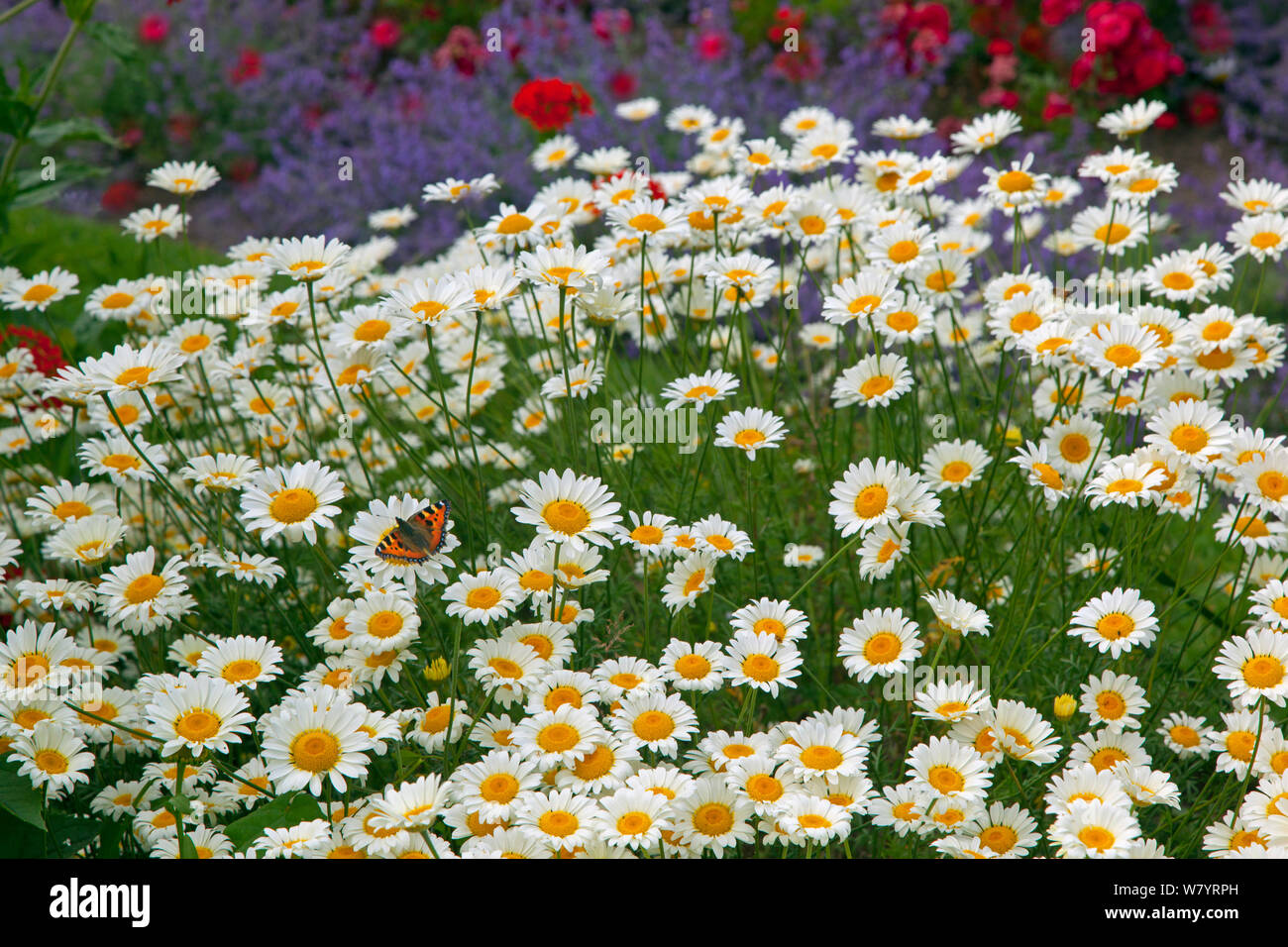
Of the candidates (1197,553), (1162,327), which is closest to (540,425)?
(1162,327)

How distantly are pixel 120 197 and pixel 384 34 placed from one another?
87.4 inches

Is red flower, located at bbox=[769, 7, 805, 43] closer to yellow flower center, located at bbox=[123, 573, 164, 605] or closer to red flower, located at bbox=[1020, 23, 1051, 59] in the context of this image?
red flower, located at bbox=[1020, 23, 1051, 59]

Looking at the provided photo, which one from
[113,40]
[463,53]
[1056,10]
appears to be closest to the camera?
[113,40]

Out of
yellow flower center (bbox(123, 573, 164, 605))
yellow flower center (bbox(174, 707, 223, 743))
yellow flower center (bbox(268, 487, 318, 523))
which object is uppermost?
yellow flower center (bbox(268, 487, 318, 523))

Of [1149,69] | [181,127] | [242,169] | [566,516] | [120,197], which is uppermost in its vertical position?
[1149,69]

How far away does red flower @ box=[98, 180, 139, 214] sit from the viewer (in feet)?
26.6

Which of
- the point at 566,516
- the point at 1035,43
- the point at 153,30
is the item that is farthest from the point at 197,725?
the point at 153,30

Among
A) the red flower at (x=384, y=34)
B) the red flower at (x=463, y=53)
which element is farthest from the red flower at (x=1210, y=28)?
the red flower at (x=384, y=34)

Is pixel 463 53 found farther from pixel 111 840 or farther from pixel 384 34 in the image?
pixel 111 840

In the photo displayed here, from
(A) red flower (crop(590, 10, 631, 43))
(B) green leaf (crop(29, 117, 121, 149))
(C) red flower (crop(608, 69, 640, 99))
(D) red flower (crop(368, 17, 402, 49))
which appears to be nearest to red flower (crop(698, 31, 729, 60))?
(C) red flower (crop(608, 69, 640, 99))

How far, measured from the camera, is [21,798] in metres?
2.14

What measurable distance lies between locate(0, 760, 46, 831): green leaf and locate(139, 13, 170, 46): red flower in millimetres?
7927

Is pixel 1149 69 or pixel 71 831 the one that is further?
pixel 1149 69
